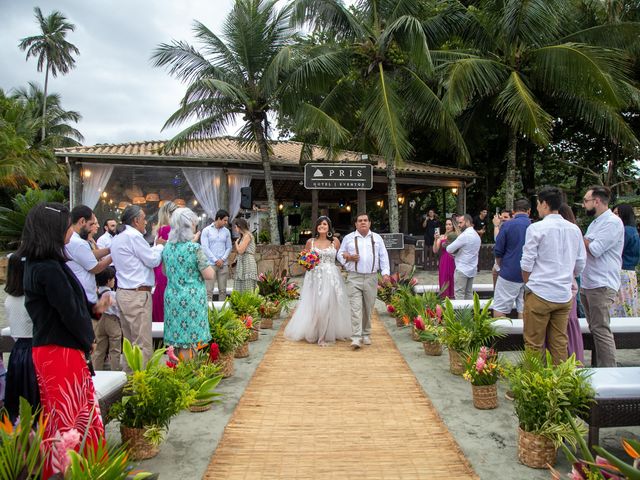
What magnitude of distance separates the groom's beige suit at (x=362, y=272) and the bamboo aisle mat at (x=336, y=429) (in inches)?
34.9

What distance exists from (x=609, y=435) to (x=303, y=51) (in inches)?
513

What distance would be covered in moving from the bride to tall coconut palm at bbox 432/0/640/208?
24.3 feet

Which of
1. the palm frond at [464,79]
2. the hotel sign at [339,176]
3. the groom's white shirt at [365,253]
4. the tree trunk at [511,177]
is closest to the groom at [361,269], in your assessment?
the groom's white shirt at [365,253]

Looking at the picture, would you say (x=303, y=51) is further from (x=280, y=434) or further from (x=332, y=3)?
(x=280, y=434)

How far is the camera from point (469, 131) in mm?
18688

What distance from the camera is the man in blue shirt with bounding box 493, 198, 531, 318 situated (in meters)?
6.06

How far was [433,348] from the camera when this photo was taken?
6301 millimetres

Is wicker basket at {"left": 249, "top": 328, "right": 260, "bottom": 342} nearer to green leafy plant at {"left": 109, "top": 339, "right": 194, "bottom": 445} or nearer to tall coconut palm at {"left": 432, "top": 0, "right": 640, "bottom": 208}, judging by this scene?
green leafy plant at {"left": 109, "top": 339, "right": 194, "bottom": 445}

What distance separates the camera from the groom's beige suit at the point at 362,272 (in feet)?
22.0

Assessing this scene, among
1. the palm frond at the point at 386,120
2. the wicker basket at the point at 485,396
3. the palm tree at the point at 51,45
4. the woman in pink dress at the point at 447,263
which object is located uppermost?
the palm tree at the point at 51,45

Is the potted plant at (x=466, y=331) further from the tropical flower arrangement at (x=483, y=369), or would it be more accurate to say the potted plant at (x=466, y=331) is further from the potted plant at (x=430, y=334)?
the tropical flower arrangement at (x=483, y=369)

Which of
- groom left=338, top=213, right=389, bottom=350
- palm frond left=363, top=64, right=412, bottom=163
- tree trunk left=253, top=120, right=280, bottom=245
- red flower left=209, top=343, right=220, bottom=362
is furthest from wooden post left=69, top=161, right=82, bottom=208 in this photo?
red flower left=209, top=343, right=220, bottom=362

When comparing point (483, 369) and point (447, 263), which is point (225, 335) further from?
point (447, 263)

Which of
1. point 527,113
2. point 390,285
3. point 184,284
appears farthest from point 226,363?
point 527,113
